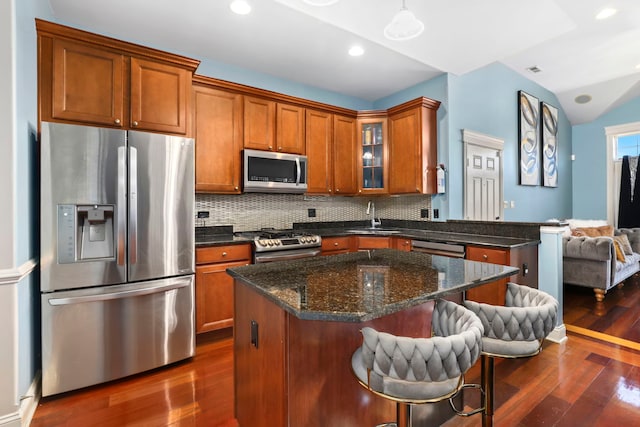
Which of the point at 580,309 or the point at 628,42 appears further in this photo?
the point at 628,42

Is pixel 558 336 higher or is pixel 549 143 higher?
pixel 549 143

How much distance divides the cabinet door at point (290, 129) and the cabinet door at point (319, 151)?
0.09m

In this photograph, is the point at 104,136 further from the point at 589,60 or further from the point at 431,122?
the point at 589,60

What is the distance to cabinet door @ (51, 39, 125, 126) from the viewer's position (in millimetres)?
2119

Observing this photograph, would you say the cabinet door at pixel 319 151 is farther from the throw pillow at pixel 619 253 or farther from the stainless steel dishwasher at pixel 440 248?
the throw pillow at pixel 619 253

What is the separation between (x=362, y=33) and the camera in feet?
9.30

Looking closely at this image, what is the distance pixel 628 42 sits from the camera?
377 centimetres

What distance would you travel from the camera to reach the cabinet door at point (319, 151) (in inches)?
147

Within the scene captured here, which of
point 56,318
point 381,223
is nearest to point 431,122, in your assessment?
point 381,223

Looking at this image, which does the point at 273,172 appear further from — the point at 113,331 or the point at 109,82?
the point at 113,331

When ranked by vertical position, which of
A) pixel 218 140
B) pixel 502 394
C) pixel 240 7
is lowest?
pixel 502 394

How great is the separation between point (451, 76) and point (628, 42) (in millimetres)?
2243

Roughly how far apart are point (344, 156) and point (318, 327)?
121 inches

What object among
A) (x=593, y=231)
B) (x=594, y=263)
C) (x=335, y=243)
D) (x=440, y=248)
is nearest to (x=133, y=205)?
(x=335, y=243)
